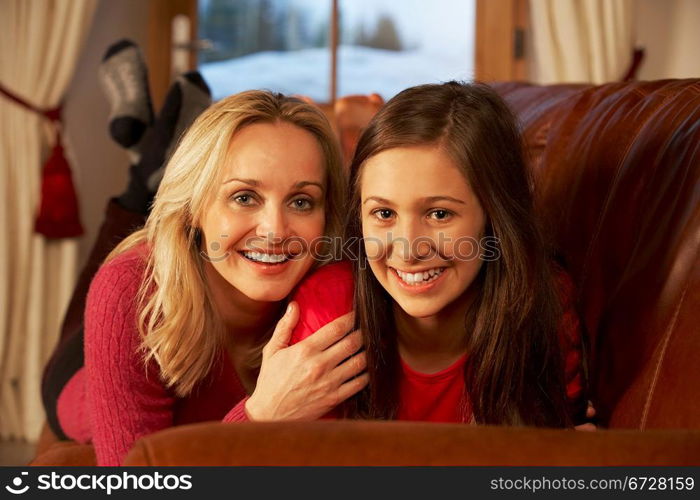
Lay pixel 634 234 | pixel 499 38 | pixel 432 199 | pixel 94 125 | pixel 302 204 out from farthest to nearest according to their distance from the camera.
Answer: pixel 94 125 < pixel 499 38 < pixel 302 204 < pixel 634 234 < pixel 432 199

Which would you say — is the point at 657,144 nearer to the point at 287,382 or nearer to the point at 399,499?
the point at 287,382

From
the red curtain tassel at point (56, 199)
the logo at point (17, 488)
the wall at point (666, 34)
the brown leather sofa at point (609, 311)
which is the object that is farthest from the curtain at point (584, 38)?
the logo at point (17, 488)

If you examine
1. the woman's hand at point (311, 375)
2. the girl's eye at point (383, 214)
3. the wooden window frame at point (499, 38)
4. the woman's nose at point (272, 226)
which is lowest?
the woman's hand at point (311, 375)

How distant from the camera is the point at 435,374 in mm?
1431

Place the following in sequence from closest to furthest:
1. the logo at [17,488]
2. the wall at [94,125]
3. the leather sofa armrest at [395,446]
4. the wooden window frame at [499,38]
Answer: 1. the leather sofa armrest at [395,446]
2. the logo at [17,488]
3. the wooden window frame at [499,38]
4. the wall at [94,125]

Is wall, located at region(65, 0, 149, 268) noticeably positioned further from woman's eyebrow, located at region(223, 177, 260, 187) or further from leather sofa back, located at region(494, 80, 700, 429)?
leather sofa back, located at region(494, 80, 700, 429)

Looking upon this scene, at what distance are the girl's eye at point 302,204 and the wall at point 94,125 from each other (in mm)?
1987

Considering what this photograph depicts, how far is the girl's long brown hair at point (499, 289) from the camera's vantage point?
4.43 ft

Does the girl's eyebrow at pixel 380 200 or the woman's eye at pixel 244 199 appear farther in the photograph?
the woman's eye at pixel 244 199

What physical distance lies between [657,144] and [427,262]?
1.50ft

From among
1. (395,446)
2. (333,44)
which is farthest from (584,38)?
(395,446)

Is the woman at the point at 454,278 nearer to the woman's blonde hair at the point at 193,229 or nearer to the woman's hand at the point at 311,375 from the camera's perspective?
the woman's hand at the point at 311,375

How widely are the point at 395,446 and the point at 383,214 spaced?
1.90 feet

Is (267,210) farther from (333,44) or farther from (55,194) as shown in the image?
(333,44)
